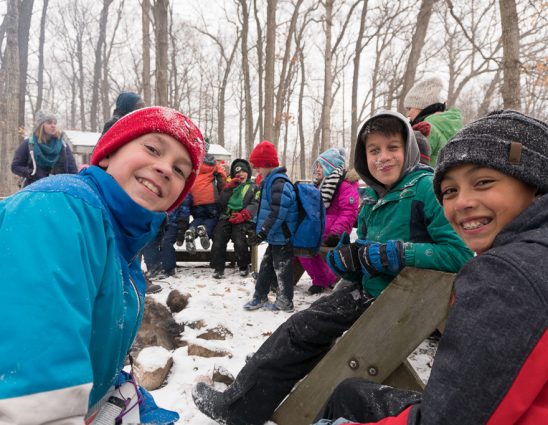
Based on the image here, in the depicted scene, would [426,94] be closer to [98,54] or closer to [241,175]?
[241,175]

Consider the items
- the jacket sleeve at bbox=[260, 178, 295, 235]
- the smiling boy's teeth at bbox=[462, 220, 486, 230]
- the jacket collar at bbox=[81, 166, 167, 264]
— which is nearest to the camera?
the jacket collar at bbox=[81, 166, 167, 264]

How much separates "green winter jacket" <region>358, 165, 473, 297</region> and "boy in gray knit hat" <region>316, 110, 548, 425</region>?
27.0 inches

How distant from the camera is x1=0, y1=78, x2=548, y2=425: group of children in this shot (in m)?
0.72

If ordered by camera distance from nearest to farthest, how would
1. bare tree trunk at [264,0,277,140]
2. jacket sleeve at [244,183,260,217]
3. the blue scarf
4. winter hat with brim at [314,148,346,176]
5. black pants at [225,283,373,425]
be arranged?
black pants at [225,283,373,425] → winter hat with brim at [314,148,346,176] → the blue scarf → jacket sleeve at [244,183,260,217] → bare tree trunk at [264,0,277,140]

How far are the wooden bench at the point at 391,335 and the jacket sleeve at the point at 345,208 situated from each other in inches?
107

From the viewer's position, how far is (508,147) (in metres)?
1.13

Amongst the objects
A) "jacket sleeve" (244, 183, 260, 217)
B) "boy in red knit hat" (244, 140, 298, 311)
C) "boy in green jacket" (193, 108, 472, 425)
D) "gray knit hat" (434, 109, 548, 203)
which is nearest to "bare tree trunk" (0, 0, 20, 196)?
"jacket sleeve" (244, 183, 260, 217)

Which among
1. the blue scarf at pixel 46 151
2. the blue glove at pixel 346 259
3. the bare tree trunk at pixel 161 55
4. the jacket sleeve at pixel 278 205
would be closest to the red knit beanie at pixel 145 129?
the blue glove at pixel 346 259

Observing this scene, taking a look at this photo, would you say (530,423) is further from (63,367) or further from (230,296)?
(230,296)

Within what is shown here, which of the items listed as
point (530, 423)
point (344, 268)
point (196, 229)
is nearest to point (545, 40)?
point (196, 229)

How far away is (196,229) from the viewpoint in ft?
18.4

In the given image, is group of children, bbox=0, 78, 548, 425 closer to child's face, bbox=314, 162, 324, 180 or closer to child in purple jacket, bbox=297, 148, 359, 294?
child in purple jacket, bbox=297, 148, 359, 294

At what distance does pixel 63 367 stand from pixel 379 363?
1612 mm

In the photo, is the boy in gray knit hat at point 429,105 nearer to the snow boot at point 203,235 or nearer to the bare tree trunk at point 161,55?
the snow boot at point 203,235
